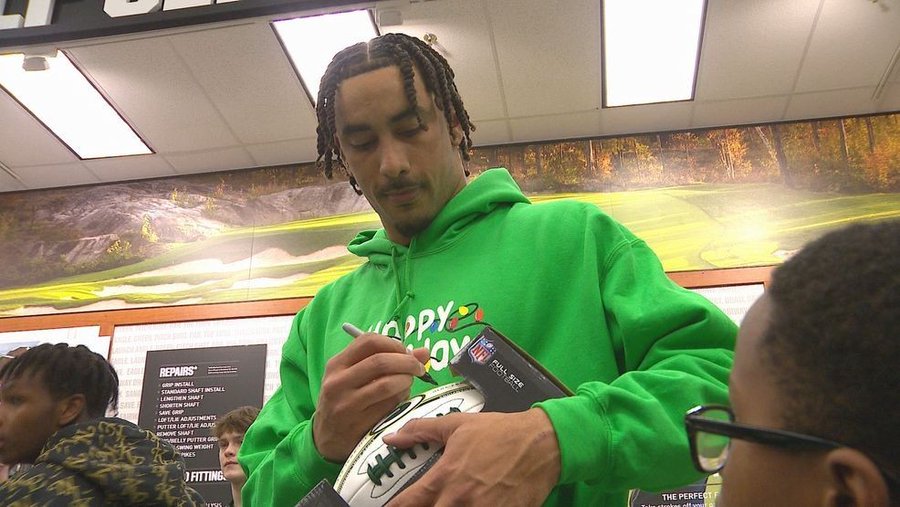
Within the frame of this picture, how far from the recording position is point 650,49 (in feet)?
12.2

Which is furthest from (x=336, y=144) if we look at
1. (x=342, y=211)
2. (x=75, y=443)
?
(x=342, y=211)

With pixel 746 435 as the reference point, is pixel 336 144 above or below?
above

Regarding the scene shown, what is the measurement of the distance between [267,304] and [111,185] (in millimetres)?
1580

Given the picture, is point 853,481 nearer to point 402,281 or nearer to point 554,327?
point 554,327

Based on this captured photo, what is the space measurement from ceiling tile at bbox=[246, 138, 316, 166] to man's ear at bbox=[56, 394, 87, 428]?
94.1 inches

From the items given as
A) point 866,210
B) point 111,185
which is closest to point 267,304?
point 111,185

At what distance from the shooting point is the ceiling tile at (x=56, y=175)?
4750 millimetres

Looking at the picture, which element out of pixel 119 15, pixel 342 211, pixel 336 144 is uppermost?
pixel 119 15

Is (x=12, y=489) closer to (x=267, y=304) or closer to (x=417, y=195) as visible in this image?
(x=417, y=195)

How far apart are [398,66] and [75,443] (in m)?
1.45

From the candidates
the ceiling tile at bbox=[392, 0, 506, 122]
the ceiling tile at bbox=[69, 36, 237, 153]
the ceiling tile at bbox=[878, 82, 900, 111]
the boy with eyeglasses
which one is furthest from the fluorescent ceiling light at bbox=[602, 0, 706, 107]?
the boy with eyeglasses

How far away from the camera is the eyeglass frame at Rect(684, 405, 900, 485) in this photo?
0.59 meters

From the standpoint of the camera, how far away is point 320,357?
1.25 meters

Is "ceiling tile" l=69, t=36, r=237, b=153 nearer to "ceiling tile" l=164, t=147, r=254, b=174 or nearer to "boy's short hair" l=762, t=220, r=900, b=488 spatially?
"ceiling tile" l=164, t=147, r=254, b=174
